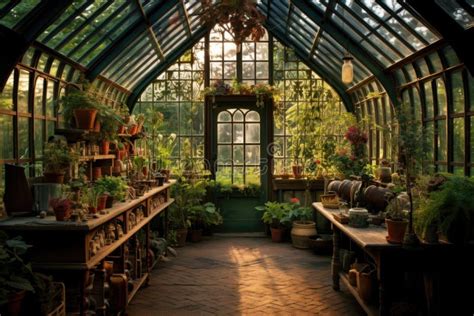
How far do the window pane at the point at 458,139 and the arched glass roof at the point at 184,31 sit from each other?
0.95 metres

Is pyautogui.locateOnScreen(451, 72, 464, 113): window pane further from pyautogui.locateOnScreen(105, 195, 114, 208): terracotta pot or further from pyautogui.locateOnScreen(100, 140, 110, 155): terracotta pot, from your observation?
pyautogui.locateOnScreen(100, 140, 110, 155): terracotta pot

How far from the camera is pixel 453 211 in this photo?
3.73 m

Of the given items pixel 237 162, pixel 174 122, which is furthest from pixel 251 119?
pixel 174 122

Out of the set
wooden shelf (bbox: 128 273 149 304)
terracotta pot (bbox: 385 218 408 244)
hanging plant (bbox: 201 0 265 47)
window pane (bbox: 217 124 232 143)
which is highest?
hanging plant (bbox: 201 0 265 47)

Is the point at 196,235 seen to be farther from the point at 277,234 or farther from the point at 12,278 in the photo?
the point at 12,278

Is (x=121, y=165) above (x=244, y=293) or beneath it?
above

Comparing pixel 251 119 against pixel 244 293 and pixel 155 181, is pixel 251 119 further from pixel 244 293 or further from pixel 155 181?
pixel 244 293

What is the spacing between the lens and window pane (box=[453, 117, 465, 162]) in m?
5.31

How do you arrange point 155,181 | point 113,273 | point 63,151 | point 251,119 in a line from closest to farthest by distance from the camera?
1. point 63,151
2. point 113,273
3. point 155,181
4. point 251,119

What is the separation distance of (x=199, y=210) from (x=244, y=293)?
11.5 feet

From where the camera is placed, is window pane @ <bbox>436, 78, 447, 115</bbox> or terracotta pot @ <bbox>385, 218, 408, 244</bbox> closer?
terracotta pot @ <bbox>385, 218, 408, 244</bbox>

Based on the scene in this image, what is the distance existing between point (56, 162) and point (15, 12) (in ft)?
4.70

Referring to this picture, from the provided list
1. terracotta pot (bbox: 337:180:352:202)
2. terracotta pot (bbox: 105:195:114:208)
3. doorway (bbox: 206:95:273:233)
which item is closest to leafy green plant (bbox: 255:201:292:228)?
doorway (bbox: 206:95:273:233)

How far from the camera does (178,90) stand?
404 inches
